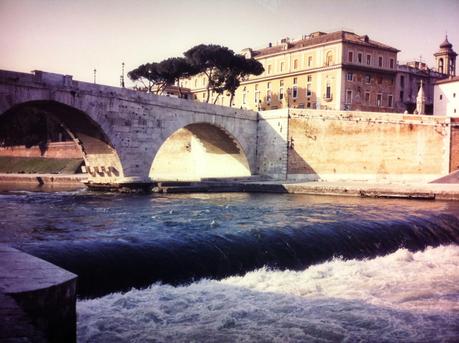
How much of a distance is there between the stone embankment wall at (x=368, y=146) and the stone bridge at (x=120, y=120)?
3.39 meters

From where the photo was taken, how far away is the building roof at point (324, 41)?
43625 millimetres

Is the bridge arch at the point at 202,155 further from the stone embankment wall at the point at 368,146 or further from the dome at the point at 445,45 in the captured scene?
the dome at the point at 445,45

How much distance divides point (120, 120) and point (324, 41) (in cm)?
2803

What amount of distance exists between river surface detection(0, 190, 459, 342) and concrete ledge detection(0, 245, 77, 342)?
125 cm

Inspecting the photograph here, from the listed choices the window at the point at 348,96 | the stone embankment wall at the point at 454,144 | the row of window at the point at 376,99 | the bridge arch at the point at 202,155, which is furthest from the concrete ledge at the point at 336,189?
the row of window at the point at 376,99

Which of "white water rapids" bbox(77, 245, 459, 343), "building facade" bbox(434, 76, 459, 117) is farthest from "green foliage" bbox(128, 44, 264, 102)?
"white water rapids" bbox(77, 245, 459, 343)

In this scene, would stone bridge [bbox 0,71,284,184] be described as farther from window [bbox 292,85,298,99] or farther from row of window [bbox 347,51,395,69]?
window [bbox 292,85,298,99]

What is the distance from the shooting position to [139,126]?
2303cm

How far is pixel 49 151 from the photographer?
42594mm

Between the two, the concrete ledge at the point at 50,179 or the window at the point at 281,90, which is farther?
the window at the point at 281,90

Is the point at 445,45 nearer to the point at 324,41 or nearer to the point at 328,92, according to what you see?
the point at 324,41

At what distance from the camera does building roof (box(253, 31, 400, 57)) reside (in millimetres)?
43625

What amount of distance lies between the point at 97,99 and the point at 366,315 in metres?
16.5

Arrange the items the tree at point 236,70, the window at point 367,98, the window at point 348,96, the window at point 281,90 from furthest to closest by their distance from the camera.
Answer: the window at point 281,90 → the window at point 367,98 → the window at point 348,96 → the tree at point 236,70
